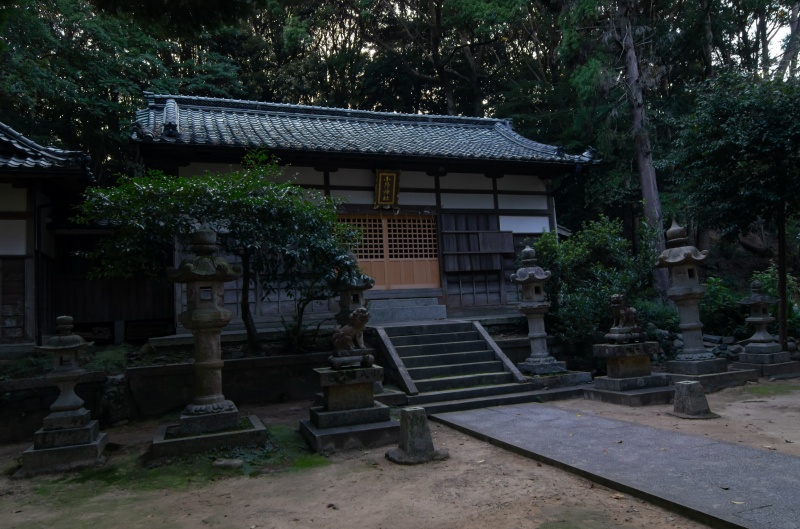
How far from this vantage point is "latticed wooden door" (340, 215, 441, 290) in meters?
13.3

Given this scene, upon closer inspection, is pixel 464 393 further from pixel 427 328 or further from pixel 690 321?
pixel 690 321

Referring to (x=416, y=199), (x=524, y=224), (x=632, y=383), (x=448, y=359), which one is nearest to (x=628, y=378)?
(x=632, y=383)

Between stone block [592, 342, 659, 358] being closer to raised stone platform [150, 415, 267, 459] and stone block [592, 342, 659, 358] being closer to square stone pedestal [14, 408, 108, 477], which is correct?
raised stone platform [150, 415, 267, 459]

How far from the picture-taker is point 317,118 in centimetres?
1581

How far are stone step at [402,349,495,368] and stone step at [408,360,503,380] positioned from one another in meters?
0.20

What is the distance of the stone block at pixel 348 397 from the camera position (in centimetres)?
708

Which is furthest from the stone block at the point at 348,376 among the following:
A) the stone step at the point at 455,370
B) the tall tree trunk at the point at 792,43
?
the tall tree trunk at the point at 792,43

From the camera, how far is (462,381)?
945 centimetres

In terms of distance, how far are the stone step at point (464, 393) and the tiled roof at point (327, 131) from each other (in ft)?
19.6

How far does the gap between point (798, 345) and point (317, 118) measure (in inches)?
535

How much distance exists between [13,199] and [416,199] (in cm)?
861

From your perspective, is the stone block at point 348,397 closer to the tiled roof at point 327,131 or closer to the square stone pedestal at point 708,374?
the square stone pedestal at point 708,374

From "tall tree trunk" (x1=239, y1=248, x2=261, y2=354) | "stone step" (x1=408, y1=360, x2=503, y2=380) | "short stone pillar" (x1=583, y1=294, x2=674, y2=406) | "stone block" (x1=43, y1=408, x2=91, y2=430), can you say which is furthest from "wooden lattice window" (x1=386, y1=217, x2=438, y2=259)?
"stone block" (x1=43, y1=408, x2=91, y2=430)

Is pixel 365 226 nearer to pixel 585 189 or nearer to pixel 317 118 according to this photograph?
pixel 317 118
